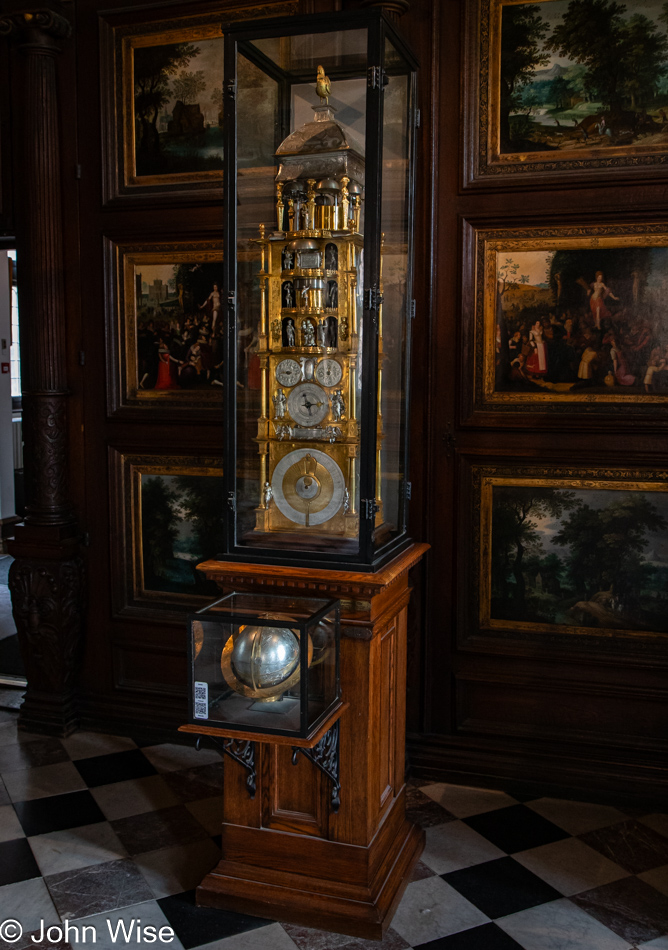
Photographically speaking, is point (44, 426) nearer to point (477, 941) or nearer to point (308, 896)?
point (308, 896)

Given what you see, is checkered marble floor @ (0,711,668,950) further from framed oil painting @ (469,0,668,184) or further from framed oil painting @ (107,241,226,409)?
framed oil painting @ (469,0,668,184)

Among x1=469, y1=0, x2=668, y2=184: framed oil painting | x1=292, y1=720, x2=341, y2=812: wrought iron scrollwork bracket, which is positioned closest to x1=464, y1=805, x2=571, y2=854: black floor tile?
x1=292, y1=720, x2=341, y2=812: wrought iron scrollwork bracket

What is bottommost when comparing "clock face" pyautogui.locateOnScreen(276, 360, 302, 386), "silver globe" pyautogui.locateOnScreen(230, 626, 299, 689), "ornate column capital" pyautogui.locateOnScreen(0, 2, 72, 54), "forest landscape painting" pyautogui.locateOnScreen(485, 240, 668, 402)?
"silver globe" pyautogui.locateOnScreen(230, 626, 299, 689)

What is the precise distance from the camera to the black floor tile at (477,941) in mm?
2629

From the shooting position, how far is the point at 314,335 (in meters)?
2.75

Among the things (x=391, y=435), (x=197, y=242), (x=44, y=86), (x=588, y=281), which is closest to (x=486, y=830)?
(x=391, y=435)

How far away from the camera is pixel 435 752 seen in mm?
3750

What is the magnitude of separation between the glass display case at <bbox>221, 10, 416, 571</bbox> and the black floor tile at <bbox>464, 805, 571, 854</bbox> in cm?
125

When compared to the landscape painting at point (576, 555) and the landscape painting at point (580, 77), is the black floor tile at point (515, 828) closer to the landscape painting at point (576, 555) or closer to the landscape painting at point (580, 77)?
the landscape painting at point (576, 555)

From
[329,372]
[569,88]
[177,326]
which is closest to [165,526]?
[177,326]

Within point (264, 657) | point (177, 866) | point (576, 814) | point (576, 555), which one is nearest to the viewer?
point (264, 657)

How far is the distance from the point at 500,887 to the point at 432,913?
28 cm

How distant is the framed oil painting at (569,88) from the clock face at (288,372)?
1.32 m

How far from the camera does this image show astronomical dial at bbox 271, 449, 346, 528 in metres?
2.77
